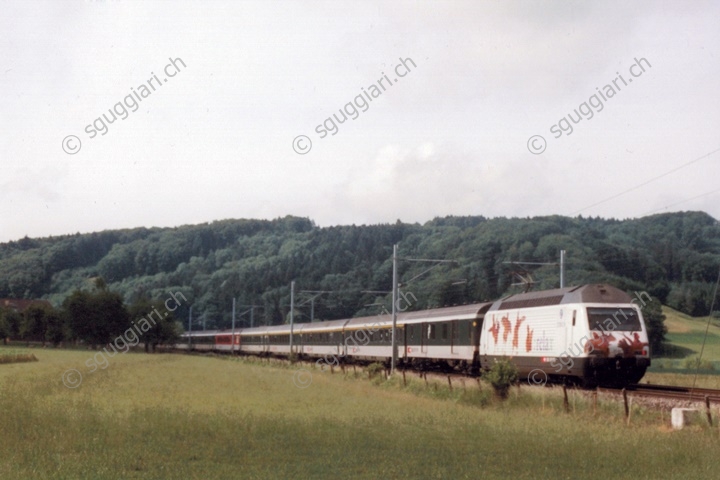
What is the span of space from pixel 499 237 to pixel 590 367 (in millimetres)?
44478

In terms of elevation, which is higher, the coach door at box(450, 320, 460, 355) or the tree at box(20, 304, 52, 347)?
the tree at box(20, 304, 52, 347)

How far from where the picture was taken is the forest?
222 ft

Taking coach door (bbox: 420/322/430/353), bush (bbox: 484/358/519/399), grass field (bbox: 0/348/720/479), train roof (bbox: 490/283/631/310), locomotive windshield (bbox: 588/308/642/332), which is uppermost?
train roof (bbox: 490/283/631/310)

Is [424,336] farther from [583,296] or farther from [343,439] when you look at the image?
[343,439]

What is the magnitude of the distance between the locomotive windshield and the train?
3 cm

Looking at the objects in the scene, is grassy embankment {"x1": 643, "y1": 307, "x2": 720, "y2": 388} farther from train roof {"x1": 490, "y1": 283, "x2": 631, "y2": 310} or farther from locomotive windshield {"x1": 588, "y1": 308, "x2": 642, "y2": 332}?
locomotive windshield {"x1": 588, "y1": 308, "x2": 642, "y2": 332}

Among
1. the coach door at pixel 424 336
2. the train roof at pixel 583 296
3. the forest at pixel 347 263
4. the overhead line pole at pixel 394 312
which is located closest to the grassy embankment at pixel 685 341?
the forest at pixel 347 263

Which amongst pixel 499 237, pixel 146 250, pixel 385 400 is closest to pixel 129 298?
pixel 146 250

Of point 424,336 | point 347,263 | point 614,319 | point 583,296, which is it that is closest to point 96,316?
point 347,263

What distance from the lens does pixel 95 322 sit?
10812 cm

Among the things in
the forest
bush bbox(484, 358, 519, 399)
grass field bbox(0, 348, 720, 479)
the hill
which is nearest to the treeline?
the forest

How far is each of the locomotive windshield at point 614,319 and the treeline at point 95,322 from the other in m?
80.4

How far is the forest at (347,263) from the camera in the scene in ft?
222

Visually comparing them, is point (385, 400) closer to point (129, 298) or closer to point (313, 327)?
point (313, 327)
